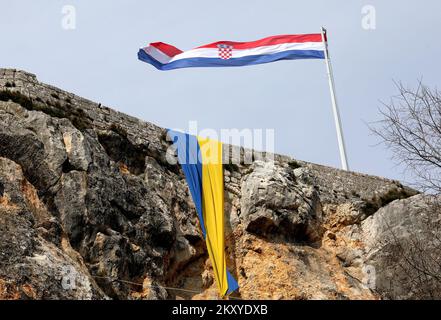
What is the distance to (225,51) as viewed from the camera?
18594mm

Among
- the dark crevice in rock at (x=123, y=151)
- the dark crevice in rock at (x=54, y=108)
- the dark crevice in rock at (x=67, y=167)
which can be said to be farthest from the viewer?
the dark crevice in rock at (x=123, y=151)

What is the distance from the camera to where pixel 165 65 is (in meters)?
18.2

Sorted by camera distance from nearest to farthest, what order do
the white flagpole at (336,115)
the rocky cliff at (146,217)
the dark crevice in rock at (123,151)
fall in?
the rocky cliff at (146,217) < the dark crevice in rock at (123,151) < the white flagpole at (336,115)

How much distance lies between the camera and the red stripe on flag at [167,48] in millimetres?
18109

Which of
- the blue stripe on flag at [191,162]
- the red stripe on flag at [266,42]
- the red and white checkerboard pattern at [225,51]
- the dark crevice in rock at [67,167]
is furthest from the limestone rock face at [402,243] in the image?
the dark crevice in rock at [67,167]

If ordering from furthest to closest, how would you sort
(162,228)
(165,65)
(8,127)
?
(165,65)
(162,228)
(8,127)

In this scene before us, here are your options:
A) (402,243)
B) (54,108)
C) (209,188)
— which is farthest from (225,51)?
(402,243)

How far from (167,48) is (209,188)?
16.9ft

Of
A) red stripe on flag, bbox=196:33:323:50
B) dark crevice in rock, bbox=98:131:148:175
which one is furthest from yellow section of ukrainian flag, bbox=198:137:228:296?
red stripe on flag, bbox=196:33:323:50

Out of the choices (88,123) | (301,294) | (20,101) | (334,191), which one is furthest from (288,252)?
(20,101)

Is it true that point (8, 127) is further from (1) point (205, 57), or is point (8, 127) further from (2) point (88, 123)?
(1) point (205, 57)

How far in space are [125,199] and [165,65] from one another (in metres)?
6.25

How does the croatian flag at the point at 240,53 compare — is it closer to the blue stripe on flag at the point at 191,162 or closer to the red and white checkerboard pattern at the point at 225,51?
the red and white checkerboard pattern at the point at 225,51

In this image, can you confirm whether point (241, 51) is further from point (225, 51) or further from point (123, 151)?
point (123, 151)
